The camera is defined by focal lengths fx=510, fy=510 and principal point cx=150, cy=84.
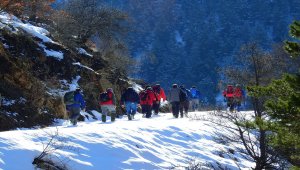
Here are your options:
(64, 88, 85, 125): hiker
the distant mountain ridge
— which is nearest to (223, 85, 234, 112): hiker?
(64, 88, 85, 125): hiker

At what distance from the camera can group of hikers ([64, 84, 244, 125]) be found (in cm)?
1794

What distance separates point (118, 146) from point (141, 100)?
768 cm

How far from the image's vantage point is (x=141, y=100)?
22734mm

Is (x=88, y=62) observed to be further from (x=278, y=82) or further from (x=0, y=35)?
(x=278, y=82)

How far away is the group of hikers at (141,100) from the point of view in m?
17.9

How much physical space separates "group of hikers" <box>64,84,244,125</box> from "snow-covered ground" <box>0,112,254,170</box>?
4.66 ft

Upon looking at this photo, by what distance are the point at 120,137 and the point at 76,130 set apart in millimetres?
1467

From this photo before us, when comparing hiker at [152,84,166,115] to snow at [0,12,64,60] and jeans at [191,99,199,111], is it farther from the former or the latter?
snow at [0,12,64,60]

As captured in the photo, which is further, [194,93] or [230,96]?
[194,93]

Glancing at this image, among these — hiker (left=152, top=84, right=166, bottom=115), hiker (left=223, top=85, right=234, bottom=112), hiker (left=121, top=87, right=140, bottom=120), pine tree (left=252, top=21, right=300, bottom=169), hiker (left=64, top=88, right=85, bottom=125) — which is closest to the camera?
pine tree (left=252, top=21, right=300, bottom=169)

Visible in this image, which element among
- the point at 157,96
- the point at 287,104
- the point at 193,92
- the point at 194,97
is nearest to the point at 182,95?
the point at 157,96

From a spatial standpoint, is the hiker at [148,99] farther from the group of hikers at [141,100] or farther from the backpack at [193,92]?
the backpack at [193,92]

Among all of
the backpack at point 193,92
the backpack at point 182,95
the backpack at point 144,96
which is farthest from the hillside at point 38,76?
the backpack at point 182,95

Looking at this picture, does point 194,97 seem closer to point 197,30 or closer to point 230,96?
point 230,96
